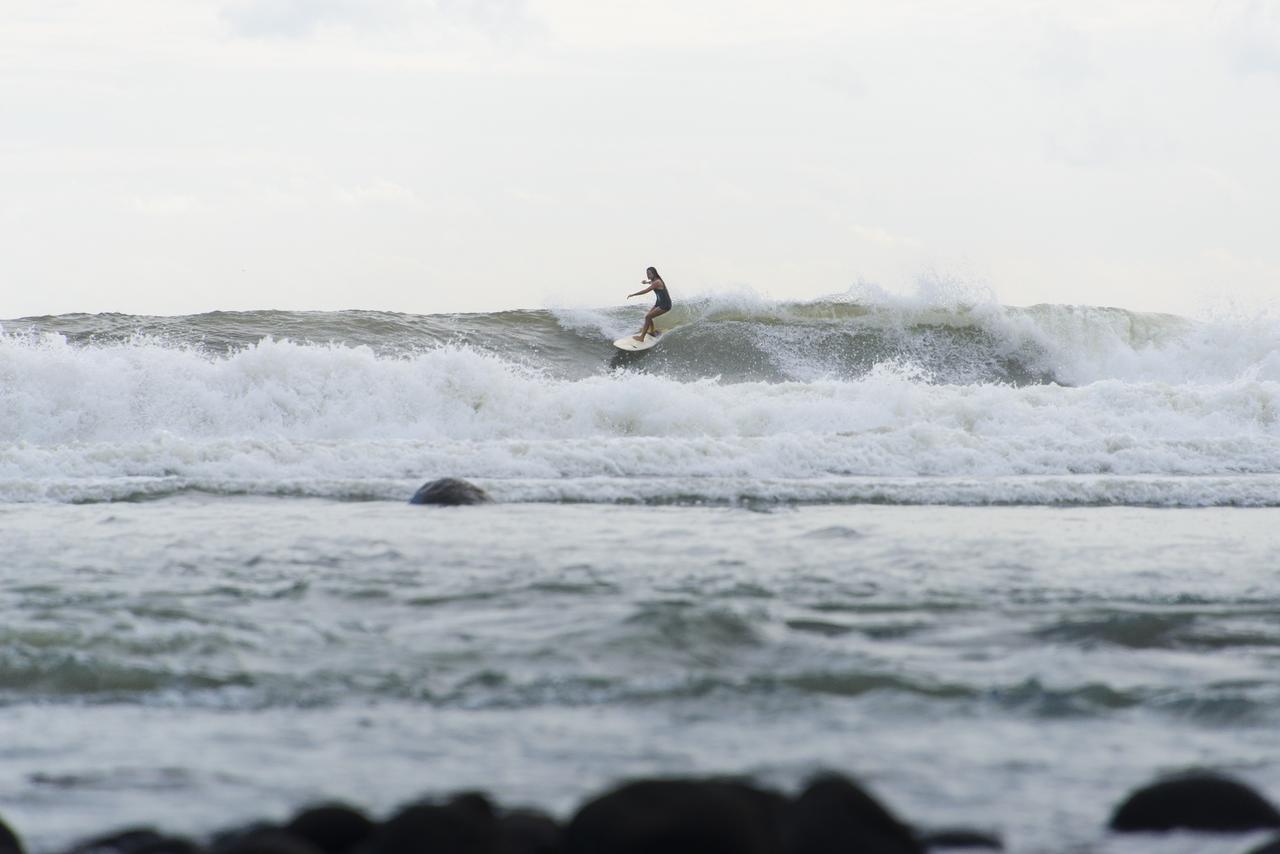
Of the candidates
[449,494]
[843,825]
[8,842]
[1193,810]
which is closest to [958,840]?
[843,825]

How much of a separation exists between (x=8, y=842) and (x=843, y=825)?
165cm

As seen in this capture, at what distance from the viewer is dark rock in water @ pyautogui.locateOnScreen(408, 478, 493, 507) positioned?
31.2ft

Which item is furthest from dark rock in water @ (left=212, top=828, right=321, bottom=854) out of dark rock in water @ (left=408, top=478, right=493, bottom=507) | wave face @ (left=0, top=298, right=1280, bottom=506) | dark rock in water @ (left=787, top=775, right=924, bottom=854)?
wave face @ (left=0, top=298, right=1280, bottom=506)

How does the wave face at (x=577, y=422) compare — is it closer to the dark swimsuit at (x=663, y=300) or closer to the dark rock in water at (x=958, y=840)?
the dark swimsuit at (x=663, y=300)

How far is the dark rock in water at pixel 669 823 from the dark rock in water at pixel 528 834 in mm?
95

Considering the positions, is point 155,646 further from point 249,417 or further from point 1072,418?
point 1072,418

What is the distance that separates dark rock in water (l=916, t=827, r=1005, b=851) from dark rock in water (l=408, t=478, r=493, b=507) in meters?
6.77

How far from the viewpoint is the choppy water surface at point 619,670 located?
11.2ft

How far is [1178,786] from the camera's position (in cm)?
313

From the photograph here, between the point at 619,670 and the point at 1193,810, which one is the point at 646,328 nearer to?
the point at 619,670

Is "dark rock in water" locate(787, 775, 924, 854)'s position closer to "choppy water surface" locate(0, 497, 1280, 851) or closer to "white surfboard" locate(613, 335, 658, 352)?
"choppy water surface" locate(0, 497, 1280, 851)

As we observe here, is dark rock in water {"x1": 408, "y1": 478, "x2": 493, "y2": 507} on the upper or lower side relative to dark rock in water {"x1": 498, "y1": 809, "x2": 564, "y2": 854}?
lower

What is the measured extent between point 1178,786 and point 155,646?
10.9 feet

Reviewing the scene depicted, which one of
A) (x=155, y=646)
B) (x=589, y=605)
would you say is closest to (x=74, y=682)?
(x=155, y=646)
